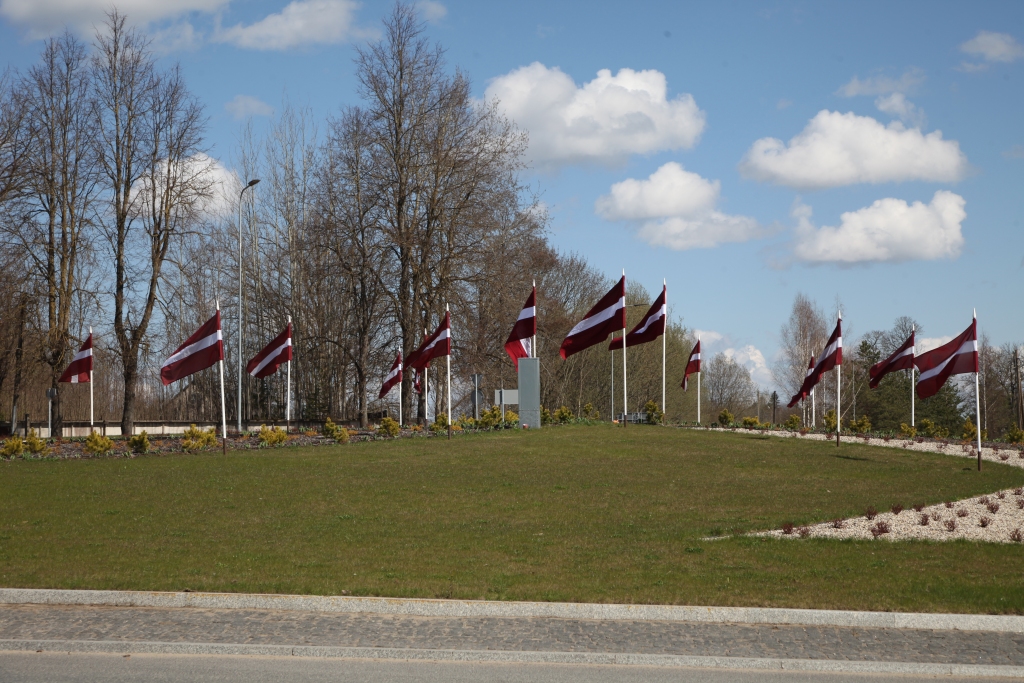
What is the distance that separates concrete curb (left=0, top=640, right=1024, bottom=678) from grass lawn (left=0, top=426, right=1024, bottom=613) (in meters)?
1.59

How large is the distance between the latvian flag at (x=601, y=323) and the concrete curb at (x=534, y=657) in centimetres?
1857

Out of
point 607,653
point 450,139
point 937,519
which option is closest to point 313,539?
point 607,653

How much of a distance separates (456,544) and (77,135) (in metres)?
33.8

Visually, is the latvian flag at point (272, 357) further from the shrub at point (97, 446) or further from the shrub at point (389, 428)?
the shrub at point (97, 446)

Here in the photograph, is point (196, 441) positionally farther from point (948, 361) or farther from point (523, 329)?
point (948, 361)

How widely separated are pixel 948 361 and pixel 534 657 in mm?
18606

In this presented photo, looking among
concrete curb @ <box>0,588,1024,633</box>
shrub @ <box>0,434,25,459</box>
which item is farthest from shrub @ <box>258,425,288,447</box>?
concrete curb @ <box>0,588,1024,633</box>

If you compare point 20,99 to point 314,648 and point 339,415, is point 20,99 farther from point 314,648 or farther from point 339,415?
point 314,648

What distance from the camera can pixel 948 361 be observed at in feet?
74.6

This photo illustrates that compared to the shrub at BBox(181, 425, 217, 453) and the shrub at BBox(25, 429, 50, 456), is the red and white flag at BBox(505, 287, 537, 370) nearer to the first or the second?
the shrub at BBox(181, 425, 217, 453)

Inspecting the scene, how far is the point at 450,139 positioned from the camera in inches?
1550

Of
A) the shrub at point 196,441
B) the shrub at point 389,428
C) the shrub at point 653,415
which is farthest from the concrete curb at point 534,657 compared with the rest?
the shrub at point 653,415

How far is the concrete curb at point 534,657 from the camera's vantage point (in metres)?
7.34

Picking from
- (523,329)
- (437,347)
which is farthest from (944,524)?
(437,347)
